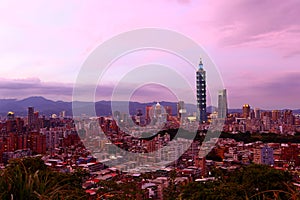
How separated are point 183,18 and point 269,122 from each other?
1472cm

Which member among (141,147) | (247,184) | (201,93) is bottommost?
(141,147)

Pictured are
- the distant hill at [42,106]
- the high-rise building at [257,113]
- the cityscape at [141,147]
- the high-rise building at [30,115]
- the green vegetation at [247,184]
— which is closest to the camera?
the green vegetation at [247,184]

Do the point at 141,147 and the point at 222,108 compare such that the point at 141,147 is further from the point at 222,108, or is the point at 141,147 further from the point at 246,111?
the point at 246,111

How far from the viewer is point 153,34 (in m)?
6.39

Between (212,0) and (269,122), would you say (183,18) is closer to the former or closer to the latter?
(212,0)

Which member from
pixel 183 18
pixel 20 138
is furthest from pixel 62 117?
pixel 183 18

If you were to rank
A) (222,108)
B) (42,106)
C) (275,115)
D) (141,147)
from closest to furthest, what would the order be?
(141,147) → (42,106) → (222,108) → (275,115)

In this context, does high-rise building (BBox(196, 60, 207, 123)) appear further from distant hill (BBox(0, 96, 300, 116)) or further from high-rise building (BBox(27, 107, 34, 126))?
high-rise building (BBox(27, 107, 34, 126))

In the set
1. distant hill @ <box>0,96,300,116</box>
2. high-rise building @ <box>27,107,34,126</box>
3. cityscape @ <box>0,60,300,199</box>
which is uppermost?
distant hill @ <box>0,96,300,116</box>

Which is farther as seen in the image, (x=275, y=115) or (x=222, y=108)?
(x=275, y=115)

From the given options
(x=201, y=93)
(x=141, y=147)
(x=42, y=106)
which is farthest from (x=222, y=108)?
(x=42, y=106)

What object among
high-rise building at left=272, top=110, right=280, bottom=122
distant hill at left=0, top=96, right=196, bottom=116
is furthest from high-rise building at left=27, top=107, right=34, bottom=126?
high-rise building at left=272, top=110, right=280, bottom=122

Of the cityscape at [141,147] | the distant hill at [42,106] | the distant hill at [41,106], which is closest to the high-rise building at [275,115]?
the cityscape at [141,147]

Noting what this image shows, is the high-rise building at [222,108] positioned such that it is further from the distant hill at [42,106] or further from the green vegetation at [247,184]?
the green vegetation at [247,184]
